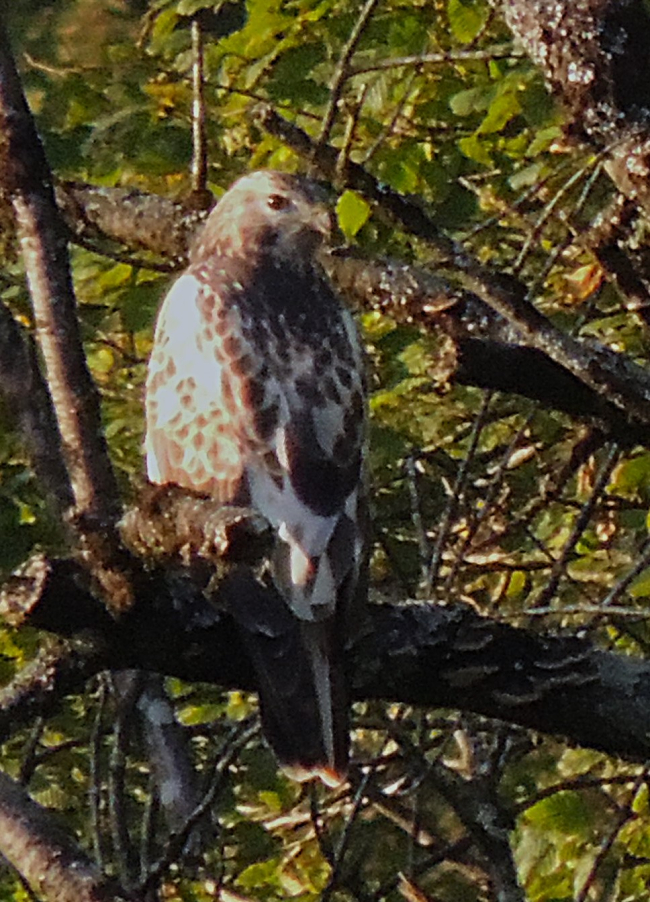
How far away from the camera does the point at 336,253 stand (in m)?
3.54

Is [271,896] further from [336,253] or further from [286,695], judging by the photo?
[286,695]

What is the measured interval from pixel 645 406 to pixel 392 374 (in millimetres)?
1509

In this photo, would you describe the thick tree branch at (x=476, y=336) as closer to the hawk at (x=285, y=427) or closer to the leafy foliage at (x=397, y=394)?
the hawk at (x=285, y=427)

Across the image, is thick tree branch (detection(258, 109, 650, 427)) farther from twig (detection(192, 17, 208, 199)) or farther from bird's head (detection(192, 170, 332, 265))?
bird's head (detection(192, 170, 332, 265))

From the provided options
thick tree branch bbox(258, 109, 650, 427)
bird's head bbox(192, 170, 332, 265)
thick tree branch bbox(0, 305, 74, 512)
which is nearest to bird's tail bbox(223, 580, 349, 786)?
thick tree branch bbox(0, 305, 74, 512)

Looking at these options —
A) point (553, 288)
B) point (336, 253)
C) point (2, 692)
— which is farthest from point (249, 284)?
point (553, 288)

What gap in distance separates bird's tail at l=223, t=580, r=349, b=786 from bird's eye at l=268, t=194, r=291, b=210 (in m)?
1.17

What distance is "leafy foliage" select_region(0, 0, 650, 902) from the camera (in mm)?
4082

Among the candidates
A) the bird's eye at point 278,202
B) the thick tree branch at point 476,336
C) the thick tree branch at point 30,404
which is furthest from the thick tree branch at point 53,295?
the bird's eye at point 278,202

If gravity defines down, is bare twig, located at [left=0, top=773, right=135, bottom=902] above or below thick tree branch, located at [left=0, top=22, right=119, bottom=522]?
below

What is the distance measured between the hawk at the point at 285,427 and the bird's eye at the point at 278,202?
0.17 feet

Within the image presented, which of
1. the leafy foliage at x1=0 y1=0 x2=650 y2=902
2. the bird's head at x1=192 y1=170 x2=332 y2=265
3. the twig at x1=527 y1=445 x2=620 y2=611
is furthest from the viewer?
the leafy foliage at x1=0 y1=0 x2=650 y2=902

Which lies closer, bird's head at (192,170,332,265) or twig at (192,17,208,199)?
twig at (192,17,208,199)

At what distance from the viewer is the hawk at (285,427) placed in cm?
269
